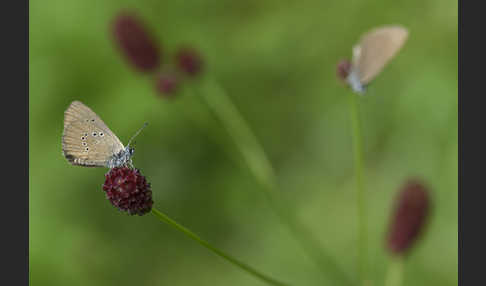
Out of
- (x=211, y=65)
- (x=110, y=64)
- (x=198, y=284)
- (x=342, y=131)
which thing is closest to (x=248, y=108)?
(x=211, y=65)

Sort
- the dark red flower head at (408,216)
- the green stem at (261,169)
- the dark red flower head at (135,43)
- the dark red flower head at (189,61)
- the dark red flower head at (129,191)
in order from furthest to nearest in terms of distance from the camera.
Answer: the dark red flower head at (189,61)
the dark red flower head at (135,43)
the green stem at (261,169)
the dark red flower head at (408,216)
the dark red flower head at (129,191)

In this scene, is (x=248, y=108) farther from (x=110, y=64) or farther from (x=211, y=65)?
(x=110, y=64)

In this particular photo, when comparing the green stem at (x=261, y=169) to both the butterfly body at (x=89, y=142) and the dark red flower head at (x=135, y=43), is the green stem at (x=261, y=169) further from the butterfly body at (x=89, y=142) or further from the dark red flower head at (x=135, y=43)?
the butterfly body at (x=89, y=142)

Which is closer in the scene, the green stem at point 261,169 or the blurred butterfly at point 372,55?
the blurred butterfly at point 372,55

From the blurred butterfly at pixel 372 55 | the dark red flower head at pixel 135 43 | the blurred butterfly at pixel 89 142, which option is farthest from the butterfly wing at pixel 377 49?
the dark red flower head at pixel 135 43

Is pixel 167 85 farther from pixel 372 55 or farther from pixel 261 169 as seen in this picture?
pixel 372 55

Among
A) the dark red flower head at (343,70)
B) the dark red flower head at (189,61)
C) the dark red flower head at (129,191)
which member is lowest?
the dark red flower head at (189,61)
